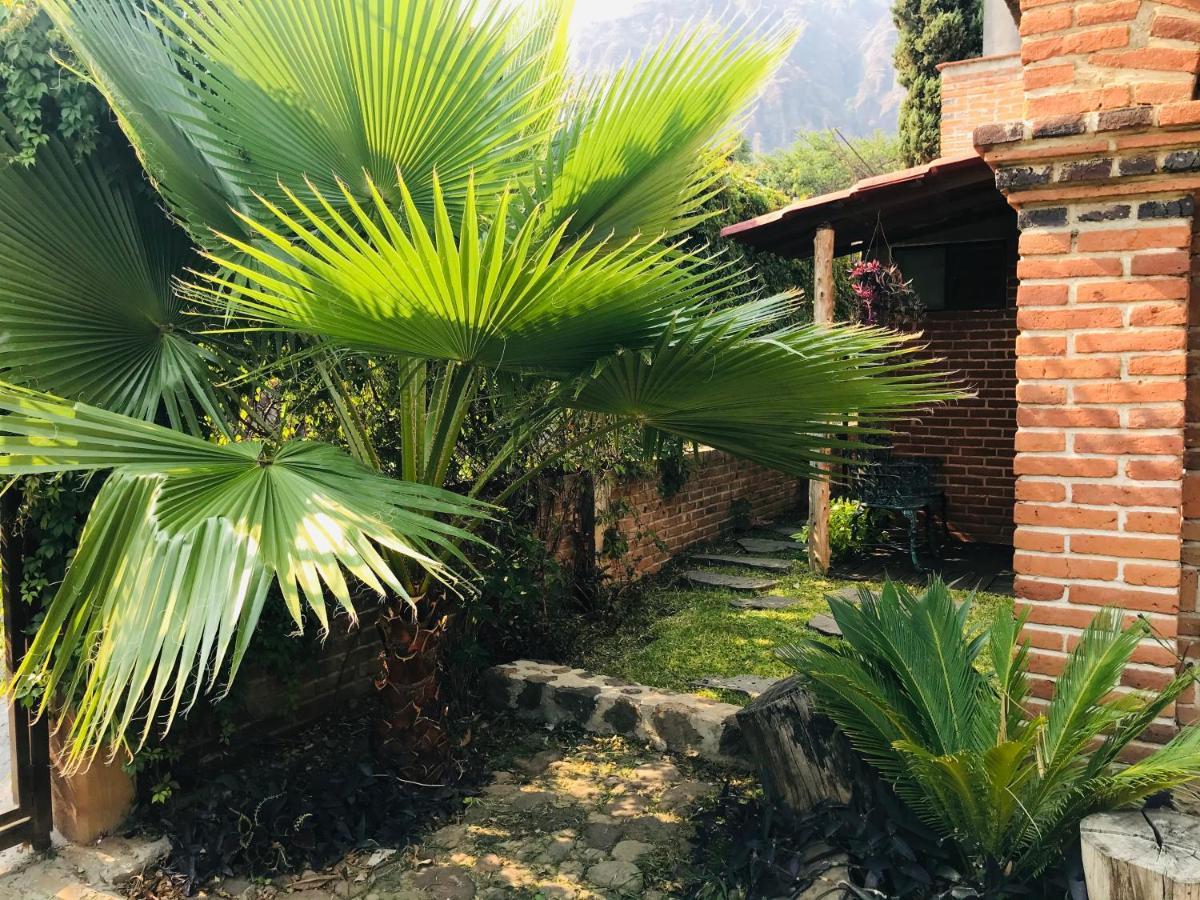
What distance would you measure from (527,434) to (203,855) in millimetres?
1843

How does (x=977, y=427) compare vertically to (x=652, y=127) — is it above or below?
below

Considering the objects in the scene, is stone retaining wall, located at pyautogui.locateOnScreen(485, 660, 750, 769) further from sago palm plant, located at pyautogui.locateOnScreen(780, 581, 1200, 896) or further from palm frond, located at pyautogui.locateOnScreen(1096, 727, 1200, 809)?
palm frond, located at pyautogui.locateOnScreen(1096, 727, 1200, 809)

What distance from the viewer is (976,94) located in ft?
29.8

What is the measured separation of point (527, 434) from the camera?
10.4 feet

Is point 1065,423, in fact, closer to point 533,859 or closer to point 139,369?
point 533,859

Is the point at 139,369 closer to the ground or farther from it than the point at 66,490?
farther from it

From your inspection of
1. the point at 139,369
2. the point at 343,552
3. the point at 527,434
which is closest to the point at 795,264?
the point at 527,434

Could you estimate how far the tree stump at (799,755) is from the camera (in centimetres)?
292

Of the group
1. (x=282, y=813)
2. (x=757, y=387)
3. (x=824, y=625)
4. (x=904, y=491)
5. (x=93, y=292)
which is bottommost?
(x=282, y=813)

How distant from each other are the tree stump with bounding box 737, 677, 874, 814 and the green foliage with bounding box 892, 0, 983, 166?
18.4 metres

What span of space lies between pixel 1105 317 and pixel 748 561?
513 centimetres

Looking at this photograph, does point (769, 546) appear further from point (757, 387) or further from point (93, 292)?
point (93, 292)

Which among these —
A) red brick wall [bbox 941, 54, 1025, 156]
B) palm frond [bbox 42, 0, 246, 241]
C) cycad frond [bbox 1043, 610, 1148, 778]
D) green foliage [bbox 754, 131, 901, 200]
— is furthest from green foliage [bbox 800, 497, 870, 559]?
green foliage [bbox 754, 131, 901, 200]

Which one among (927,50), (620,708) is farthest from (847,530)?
(927,50)
